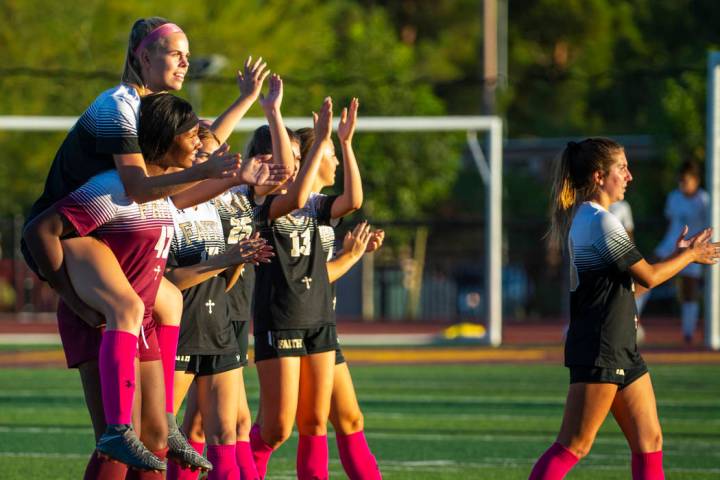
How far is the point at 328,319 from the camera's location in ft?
22.7

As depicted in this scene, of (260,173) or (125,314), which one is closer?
(125,314)

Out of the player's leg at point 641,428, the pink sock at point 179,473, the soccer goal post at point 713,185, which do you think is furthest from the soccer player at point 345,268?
the soccer goal post at point 713,185

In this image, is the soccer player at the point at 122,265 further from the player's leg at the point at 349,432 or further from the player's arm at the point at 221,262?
the player's leg at the point at 349,432

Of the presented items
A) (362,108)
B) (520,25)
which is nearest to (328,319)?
(362,108)

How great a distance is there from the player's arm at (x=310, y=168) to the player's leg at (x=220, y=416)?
814 mm

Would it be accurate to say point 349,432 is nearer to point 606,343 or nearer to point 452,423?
point 606,343

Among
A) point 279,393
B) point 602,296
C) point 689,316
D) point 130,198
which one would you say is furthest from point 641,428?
point 689,316

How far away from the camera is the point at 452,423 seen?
1078 cm

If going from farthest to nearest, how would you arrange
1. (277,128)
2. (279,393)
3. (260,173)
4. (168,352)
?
(279,393)
(277,128)
(168,352)
(260,173)

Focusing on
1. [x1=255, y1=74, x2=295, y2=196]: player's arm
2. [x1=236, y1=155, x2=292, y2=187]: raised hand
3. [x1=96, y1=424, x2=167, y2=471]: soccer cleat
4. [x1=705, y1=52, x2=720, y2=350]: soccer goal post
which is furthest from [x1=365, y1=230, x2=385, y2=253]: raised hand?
[x1=705, y1=52, x2=720, y2=350]: soccer goal post

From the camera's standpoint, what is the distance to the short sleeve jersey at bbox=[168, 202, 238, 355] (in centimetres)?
656

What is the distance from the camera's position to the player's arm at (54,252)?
17.2 feet

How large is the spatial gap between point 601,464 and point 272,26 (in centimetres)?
2783

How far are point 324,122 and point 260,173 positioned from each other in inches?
49.0
